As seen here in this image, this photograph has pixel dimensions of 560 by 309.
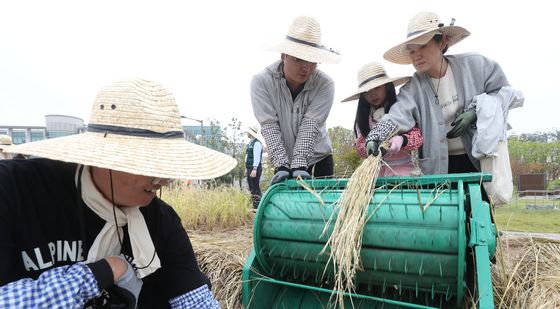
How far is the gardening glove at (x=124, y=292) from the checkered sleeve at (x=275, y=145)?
4.18ft

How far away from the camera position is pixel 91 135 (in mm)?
1157

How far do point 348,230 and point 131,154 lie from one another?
908 mm

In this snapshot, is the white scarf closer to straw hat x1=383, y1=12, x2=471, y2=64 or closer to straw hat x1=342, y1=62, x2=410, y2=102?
straw hat x1=342, y1=62, x2=410, y2=102

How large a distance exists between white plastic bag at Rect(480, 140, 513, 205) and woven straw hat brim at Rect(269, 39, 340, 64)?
1087 millimetres

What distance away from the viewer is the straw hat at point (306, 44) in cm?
227

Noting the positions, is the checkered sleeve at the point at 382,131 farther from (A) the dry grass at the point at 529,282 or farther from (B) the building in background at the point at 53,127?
(B) the building in background at the point at 53,127

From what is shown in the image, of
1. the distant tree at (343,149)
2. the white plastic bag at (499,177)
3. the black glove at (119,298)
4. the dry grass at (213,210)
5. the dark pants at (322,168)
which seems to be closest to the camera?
the black glove at (119,298)

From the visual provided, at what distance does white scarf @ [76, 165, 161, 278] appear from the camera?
1234 millimetres

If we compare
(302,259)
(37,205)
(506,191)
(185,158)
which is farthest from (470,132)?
(37,205)

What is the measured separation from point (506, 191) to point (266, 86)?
1.56 metres

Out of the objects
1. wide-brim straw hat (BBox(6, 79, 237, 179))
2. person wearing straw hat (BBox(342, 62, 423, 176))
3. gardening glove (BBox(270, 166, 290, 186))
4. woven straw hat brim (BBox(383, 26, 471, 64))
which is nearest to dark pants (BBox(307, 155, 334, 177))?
person wearing straw hat (BBox(342, 62, 423, 176))

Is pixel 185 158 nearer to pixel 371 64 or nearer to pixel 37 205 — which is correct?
pixel 37 205

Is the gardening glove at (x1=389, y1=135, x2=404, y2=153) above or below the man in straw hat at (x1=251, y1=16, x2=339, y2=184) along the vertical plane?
below

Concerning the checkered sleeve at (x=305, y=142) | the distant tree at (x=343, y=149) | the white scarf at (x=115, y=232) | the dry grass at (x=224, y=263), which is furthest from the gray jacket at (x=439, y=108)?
the distant tree at (x=343, y=149)
